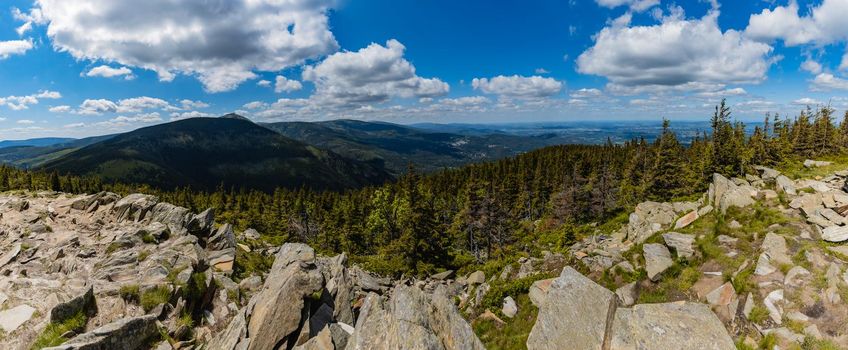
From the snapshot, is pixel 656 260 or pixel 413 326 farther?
pixel 656 260

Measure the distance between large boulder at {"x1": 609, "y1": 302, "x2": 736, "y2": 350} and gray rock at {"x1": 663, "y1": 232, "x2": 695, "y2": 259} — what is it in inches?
301

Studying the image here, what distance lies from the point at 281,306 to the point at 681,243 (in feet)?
73.5

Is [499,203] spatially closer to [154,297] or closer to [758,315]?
[758,315]

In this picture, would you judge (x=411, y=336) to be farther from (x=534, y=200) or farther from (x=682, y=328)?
(x=534, y=200)

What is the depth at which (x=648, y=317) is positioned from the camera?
13.1m

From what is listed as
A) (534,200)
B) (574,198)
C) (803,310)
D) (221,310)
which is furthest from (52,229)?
(534,200)

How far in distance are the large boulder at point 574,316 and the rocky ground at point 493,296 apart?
49mm

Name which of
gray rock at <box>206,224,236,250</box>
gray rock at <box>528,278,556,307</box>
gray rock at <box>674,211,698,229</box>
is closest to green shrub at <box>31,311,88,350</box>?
gray rock at <box>206,224,236,250</box>

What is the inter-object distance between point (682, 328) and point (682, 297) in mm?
6051

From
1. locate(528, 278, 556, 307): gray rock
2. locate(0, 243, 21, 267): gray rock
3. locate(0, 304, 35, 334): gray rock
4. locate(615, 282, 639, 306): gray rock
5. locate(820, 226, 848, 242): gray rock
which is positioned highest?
locate(820, 226, 848, 242): gray rock

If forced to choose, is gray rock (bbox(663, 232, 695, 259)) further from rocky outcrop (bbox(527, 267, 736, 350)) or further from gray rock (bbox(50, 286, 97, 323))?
gray rock (bbox(50, 286, 97, 323))

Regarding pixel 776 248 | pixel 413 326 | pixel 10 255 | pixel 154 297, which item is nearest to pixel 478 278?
pixel 776 248

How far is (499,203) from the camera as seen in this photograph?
58594 millimetres

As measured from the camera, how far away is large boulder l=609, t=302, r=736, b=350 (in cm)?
1213
